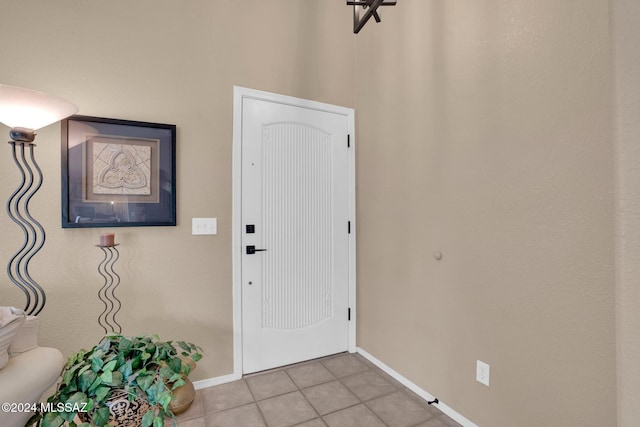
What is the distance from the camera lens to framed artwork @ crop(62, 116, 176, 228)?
1.86m

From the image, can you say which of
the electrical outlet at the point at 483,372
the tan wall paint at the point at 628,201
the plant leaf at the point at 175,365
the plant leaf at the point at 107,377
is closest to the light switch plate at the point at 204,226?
the plant leaf at the point at 175,365


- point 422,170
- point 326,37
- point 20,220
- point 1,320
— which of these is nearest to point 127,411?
point 1,320

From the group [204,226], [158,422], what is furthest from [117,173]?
[158,422]

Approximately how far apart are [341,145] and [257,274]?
1357mm

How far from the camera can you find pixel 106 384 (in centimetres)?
112

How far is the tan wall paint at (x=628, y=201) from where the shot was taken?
2.58 ft

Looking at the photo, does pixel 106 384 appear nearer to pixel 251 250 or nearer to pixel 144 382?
pixel 144 382

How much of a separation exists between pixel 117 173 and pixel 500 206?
2.35 meters

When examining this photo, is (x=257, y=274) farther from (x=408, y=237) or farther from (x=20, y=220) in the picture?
(x=20, y=220)

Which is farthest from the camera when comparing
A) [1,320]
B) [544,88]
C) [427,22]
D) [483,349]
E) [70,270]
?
[427,22]

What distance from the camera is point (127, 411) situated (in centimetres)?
114

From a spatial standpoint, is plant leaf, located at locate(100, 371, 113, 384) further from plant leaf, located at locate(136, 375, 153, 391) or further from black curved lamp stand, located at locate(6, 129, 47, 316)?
black curved lamp stand, located at locate(6, 129, 47, 316)

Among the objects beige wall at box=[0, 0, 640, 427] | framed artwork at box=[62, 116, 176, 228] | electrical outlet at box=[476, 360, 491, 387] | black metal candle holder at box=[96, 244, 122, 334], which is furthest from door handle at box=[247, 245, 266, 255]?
electrical outlet at box=[476, 360, 491, 387]

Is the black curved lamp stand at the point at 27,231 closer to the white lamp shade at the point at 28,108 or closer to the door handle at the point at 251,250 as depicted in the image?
the white lamp shade at the point at 28,108
